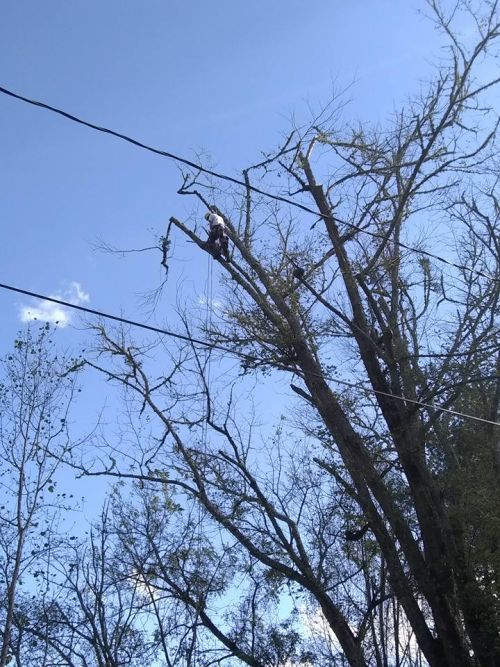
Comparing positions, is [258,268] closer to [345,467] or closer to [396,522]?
[345,467]

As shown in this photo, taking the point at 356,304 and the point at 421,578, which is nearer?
the point at 421,578

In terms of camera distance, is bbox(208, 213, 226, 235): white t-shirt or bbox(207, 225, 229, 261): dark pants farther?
bbox(207, 225, 229, 261): dark pants

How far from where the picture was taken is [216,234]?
1139cm

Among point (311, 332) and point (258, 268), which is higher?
point (258, 268)

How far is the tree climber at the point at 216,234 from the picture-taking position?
11.2 metres

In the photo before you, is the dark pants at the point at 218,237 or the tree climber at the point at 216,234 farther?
the dark pants at the point at 218,237

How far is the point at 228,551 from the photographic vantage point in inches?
551

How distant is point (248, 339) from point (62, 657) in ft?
21.5

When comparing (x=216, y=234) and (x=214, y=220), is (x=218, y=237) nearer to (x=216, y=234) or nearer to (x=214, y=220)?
(x=216, y=234)

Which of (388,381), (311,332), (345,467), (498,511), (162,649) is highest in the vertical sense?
(311,332)

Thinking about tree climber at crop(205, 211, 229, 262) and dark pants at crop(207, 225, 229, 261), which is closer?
tree climber at crop(205, 211, 229, 262)

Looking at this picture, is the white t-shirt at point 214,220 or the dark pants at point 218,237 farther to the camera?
the dark pants at point 218,237

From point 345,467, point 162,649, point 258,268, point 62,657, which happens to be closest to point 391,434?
point 345,467

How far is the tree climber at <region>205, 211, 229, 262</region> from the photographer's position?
1119cm
